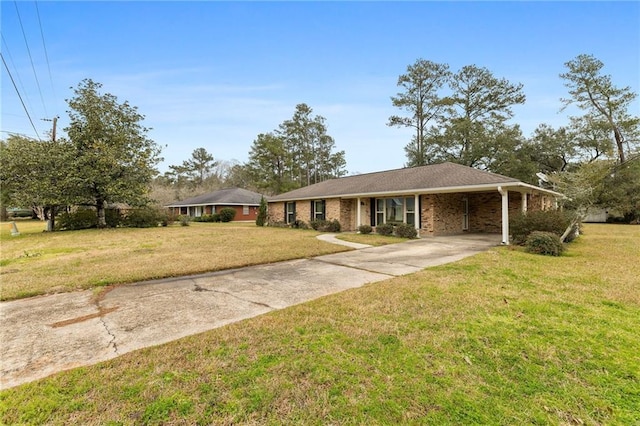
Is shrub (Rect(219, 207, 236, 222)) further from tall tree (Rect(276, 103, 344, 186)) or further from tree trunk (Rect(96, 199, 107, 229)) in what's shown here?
tall tree (Rect(276, 103, 344, 186))

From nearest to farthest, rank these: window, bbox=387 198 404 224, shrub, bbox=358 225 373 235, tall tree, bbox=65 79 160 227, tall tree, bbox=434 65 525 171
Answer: window, bbox=387 198 404 224 < shrub, bbox=358 225 373 235 < tall tree, bbox=65 79 160 227 < tall tree, bbox=434 65 525 171

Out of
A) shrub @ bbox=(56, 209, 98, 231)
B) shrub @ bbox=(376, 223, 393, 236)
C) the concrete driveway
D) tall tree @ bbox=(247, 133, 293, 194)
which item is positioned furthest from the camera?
tall tree @ bbox=(247, 133, 293, 194)

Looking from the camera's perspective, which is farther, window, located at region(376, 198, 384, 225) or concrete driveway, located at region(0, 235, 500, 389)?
window, located at region(376, 198, 384, 225)

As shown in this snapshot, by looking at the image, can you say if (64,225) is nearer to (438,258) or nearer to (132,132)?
(132,132)

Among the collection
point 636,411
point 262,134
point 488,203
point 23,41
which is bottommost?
point 636,411

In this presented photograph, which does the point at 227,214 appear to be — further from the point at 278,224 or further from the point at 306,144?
the point at 306,144

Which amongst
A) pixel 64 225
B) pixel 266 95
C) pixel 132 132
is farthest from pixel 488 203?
pixel 64 225

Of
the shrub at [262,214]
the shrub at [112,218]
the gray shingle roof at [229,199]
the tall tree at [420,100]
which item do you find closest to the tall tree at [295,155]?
the gray shingle roof at [229,199]

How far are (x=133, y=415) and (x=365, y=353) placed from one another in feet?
6.42

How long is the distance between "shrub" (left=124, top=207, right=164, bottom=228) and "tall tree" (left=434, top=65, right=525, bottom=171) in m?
25.1

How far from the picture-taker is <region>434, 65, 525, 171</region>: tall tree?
25.4m

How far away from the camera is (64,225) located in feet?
61.9

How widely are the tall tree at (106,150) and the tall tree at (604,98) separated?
37.6 metres

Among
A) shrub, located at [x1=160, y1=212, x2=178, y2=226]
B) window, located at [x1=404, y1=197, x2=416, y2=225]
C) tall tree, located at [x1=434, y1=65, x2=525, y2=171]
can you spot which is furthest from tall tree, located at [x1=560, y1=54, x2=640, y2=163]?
shrub, located at [x1=160, y1=212, x2=178, y2=226]
